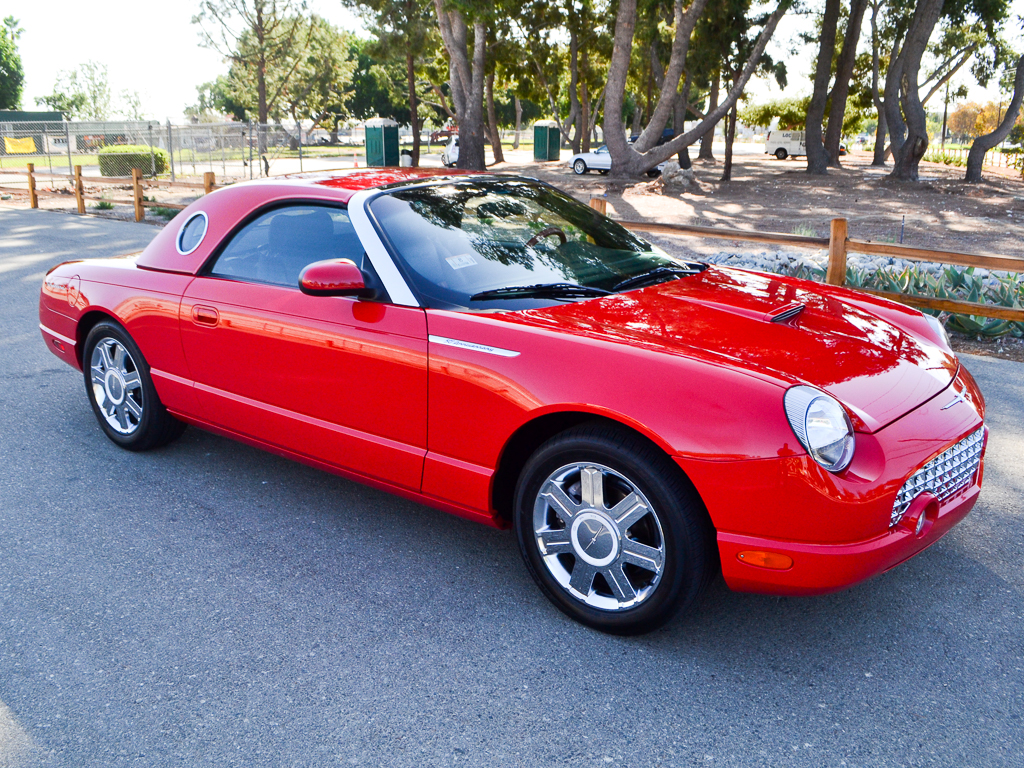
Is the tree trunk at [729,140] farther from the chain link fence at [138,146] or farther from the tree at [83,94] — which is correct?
the tree at [83,94]

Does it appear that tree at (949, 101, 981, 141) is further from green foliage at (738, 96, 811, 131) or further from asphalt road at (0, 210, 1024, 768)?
asphalt road at (0, 210, 1024, 768)

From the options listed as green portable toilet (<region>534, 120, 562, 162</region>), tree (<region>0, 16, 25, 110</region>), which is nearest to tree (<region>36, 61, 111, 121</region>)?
tree (<region>0, 16, 25, 110</region>)

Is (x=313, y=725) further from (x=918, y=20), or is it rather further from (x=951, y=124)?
(x=951, y=124)

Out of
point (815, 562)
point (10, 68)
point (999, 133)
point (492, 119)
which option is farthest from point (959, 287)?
point (10, 68)

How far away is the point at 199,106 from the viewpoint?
11669 centimetres

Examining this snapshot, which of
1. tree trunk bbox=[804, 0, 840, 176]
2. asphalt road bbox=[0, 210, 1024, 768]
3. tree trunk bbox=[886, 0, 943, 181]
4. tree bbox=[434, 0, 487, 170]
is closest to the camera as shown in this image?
asphalt road bbox=[0, 210, 1024, 768]

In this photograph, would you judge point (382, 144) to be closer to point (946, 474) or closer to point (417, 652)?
point (417, 652)

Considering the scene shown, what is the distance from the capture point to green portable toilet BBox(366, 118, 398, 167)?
32.5m

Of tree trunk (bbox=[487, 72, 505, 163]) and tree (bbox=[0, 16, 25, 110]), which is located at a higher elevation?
tree (bbox=[0, 16, 25, 110])

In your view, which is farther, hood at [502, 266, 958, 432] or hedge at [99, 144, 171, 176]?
hedge at [99, 144, 171, 176]

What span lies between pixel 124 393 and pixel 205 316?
101 cm

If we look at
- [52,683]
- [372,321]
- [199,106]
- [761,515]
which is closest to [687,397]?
[761,515]

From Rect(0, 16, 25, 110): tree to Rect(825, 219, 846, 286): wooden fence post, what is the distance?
232ft

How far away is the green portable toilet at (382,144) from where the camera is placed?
107ft
